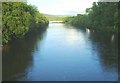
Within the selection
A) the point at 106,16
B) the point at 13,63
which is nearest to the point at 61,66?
the point at 13,63

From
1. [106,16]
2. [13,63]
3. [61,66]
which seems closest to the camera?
[61,66]

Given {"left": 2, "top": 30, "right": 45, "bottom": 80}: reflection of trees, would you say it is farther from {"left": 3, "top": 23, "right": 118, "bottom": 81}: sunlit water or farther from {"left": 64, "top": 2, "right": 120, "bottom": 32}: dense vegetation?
{"left": 64, "top": 2, "right": 120, "bottom": 32}: dense vegetation

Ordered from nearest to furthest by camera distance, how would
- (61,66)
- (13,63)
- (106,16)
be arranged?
(61,66)
(13,63)
(106,16)

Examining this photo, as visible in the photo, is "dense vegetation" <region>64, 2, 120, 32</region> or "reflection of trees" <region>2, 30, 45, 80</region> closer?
"reflection of trees" <region>2, 30, 45, 80</region>

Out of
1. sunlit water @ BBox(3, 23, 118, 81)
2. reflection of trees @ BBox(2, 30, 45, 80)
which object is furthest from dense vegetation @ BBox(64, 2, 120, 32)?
reflection of trees @ BBox(2, 30, 45, 80)

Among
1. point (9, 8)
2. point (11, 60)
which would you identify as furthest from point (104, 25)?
point (11, 60)

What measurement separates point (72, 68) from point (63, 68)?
835 mm

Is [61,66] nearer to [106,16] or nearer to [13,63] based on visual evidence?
[13,63]

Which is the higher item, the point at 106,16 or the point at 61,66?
→ the point at 106,16

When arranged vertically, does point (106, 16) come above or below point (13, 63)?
above

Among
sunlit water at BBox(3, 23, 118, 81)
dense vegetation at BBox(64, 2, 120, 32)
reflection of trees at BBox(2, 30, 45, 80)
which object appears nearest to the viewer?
sunlit water at BBox(3, 23, 118, 81)

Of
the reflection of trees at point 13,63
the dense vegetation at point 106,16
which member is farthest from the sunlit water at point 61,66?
the dense vegetation at point 106,16

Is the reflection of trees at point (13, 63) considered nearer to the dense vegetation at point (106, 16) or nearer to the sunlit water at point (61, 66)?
the sunlit water at point (61, 66)

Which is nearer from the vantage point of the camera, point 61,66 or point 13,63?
point 61,66
